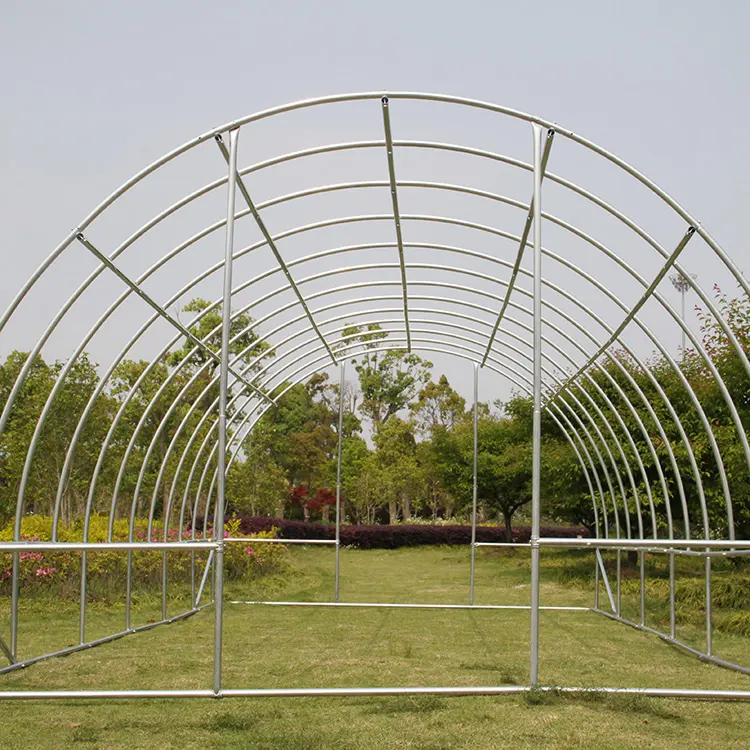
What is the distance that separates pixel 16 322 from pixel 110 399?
9.80 m

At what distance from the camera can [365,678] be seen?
847 cm

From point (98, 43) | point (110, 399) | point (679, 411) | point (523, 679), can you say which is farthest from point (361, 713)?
point (110, 399)

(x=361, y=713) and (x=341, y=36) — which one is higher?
(x=341, y=36)

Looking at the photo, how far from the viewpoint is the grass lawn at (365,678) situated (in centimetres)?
621

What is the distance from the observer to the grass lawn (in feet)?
20.4

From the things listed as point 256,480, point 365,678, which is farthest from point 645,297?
point 256,480

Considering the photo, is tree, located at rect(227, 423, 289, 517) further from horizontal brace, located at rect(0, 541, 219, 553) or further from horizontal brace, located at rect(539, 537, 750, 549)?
horizontal brace, located at rect(539, 537, 750, 549)

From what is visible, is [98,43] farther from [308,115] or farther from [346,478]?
[346,478]

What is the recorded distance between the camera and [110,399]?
2369cm

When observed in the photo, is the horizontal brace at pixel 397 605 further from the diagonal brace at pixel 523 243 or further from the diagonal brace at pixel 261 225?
the diagonal brace at pixel 261 225

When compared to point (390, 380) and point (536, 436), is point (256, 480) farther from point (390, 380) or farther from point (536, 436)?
point (536, 436)

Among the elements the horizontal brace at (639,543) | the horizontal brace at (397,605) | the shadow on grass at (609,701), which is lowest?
the horizontal brace at (397,605)

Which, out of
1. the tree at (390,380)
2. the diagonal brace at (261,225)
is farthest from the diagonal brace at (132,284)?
the tree at (390,380)

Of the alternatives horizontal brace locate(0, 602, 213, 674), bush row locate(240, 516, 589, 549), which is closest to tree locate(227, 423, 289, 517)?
Answer: bush row locate(240, 516, 589, 549)
